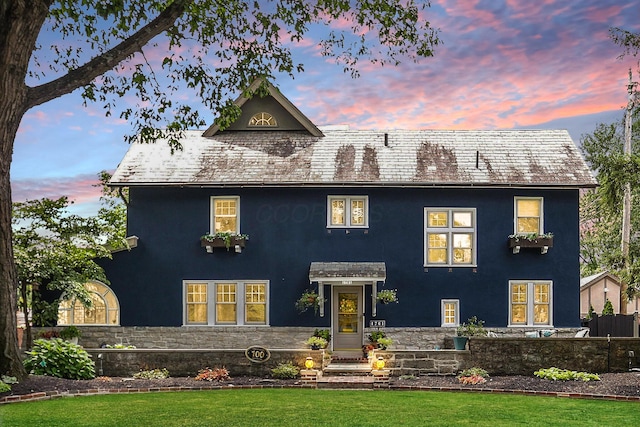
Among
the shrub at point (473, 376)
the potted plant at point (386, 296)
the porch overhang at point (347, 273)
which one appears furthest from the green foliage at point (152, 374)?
the shrub at point (473, 376)

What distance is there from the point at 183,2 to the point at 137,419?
28.3 ft

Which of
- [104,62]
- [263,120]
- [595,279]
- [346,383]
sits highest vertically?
[263,120]

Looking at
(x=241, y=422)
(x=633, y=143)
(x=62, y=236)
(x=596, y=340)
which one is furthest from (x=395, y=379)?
(x=633, y=143)

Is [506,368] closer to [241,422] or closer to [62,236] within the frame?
[241,422]

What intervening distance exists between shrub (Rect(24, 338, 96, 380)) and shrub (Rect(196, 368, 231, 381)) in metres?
2.71

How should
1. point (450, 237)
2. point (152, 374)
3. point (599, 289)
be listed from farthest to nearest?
point (599, 289)
point (450, 237)
point (152, 374)

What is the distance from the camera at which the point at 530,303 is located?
84.3 ft

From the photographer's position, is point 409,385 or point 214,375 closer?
point 409,385

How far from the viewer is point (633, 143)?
135 feet

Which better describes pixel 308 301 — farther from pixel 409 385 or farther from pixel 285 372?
pixel 409 385

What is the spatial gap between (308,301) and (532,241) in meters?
7.48

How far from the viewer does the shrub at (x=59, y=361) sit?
62.8 ft

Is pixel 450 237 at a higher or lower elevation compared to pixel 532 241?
higher

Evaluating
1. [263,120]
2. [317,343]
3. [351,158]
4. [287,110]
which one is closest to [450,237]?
[351,158]
